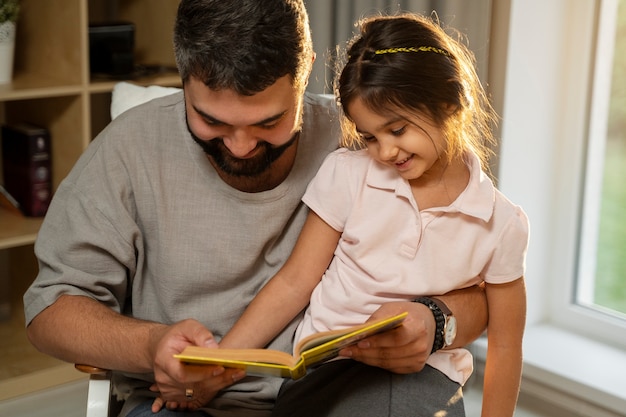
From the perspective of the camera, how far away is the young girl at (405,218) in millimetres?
1577

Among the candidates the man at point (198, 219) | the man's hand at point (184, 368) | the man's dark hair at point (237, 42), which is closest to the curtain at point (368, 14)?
the man at point (198, 219)

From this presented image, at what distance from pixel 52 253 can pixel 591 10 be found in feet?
5.92

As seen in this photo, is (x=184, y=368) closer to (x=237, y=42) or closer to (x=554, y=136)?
(x=237, y=42)

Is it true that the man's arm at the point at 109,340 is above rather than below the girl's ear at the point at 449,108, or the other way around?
below

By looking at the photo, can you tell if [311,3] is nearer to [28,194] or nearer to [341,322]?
[28,194]

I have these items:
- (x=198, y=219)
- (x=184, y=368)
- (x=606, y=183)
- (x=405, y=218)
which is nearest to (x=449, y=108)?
(x=405, y=218)

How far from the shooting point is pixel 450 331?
63.1 inches

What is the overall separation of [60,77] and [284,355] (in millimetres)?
1811

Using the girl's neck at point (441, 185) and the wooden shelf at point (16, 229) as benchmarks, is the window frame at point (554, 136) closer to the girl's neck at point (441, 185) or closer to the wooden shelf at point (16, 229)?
the girl's neck at point (441, 185)

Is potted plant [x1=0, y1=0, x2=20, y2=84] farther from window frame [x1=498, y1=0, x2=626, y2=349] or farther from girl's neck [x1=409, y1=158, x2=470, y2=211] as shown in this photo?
girl's neck [x1=409, y1=158, x2=470, y2=211]

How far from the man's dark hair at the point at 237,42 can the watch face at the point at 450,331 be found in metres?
0.51

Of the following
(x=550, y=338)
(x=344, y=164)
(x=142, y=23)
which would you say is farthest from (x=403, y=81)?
(x=142, y=23)

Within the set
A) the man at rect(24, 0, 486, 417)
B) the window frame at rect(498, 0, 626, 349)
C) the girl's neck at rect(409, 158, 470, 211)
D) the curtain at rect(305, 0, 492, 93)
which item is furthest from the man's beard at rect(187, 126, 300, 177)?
the window frame at rect(498, 0, 626, 349)

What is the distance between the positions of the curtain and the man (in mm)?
713
